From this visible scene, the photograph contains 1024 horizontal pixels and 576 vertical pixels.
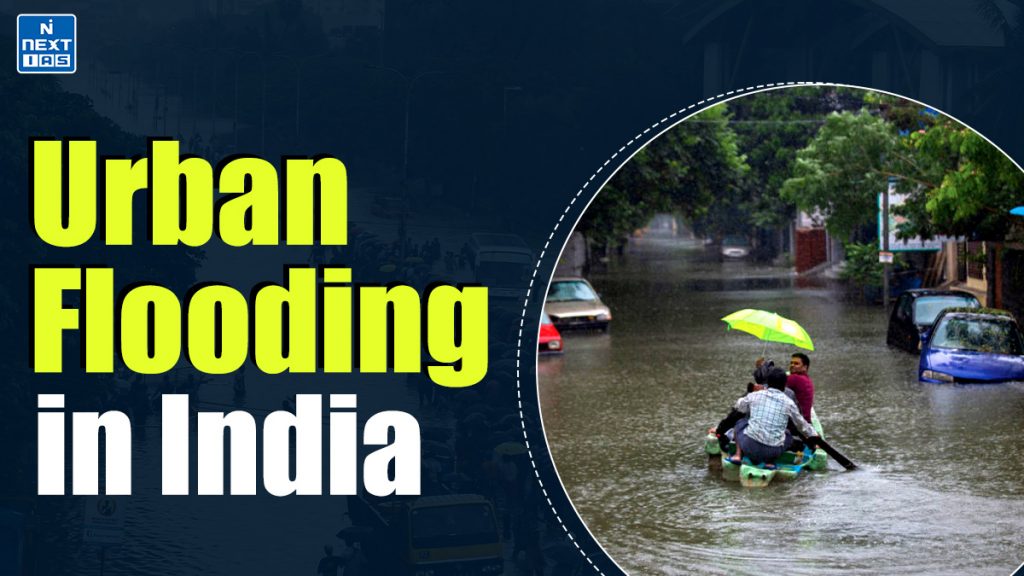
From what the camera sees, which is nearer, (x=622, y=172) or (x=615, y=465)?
(x=615, y=465)

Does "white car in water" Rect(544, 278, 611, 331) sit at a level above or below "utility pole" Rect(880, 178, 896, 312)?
below

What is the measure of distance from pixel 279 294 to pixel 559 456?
844 centimetres

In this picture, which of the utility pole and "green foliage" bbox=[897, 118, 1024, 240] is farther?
the utility pole

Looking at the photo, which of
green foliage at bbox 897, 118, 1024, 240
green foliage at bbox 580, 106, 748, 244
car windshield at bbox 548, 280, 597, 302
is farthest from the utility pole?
car windshield at bbox 548, 280, 597, 302

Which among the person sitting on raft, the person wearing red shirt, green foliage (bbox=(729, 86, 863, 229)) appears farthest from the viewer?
green foliage (bbox=(729, 86, 863, 229))

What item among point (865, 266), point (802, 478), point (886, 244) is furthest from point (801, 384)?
point (865, 266)

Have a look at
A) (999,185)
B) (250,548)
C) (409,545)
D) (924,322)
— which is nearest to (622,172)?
(924,322)

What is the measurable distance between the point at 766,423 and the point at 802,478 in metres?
0.92

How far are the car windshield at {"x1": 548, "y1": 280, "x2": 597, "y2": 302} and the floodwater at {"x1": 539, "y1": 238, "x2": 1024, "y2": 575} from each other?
2.46 m

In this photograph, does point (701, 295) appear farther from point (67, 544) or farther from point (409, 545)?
point (409, 545)

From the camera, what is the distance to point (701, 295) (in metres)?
48.1

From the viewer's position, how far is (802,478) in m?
16.1

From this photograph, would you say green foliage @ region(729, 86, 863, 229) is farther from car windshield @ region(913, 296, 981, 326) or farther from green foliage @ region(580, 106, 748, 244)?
car windshield @ region(913, 296, 981, 326)

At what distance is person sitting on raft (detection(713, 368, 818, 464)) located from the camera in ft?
50.4
